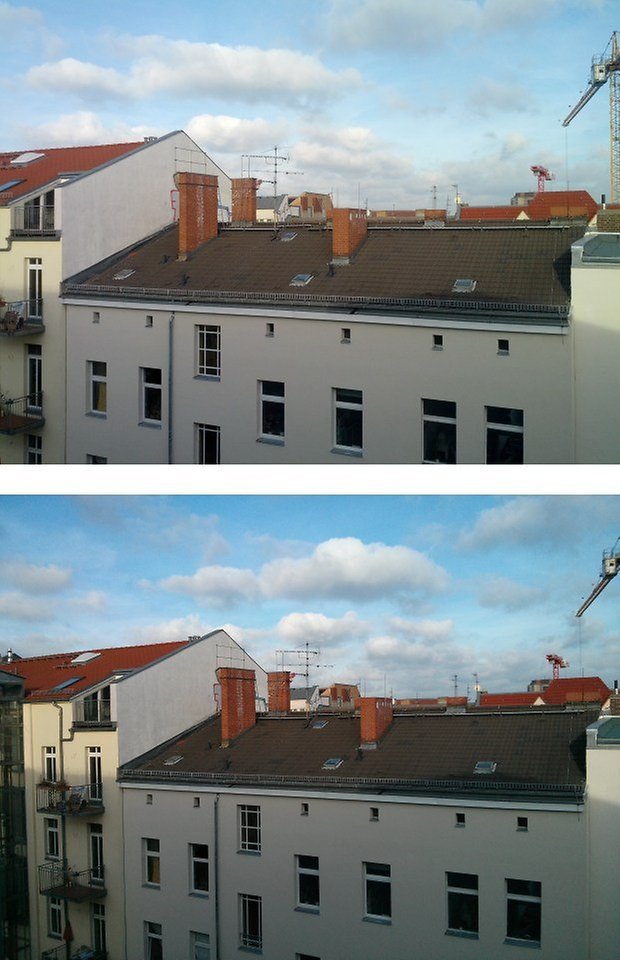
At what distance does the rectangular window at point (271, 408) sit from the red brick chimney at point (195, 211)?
118 inches

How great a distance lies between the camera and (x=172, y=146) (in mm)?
17375

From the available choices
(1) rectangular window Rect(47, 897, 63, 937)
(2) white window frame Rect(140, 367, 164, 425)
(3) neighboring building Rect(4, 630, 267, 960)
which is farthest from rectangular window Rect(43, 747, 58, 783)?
(2) white window frame Rect(140, 367, 164, 425)

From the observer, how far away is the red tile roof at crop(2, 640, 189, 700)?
13.5 m

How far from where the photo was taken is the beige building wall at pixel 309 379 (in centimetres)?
1134

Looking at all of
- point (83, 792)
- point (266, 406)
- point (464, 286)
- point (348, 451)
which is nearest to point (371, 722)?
point (348, 451)

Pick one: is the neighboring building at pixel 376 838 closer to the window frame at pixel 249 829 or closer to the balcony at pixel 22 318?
the window frame at pixel 249 829

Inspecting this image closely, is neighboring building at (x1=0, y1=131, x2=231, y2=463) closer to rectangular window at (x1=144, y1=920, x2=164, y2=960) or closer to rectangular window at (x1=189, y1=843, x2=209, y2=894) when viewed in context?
rectangular window at (x1=189, y1=843, x2=209, y2=894)

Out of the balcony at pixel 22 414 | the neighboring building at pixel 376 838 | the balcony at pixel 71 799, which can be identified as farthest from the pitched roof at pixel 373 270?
the balcony at pixel 71 799

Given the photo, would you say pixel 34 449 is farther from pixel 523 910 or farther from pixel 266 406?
pixel 523 910

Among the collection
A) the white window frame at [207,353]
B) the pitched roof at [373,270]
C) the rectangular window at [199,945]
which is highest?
the pitched roof at [373,270]

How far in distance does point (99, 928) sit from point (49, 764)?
69.2 inches

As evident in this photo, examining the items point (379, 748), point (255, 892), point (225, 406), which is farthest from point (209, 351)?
point (255, 892)

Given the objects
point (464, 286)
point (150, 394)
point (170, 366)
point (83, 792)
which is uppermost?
point (464, 286)

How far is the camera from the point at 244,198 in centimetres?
1833
